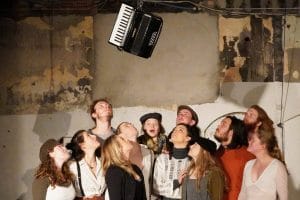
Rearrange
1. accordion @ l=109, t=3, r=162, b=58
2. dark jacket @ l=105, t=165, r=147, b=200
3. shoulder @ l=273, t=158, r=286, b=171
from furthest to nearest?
shoulder @ l=273, t=158, r=286, b=171, dark jacket @ l=105, t=165, r=147, b=200, accordion @ l=109, t=3, r=162, b=58

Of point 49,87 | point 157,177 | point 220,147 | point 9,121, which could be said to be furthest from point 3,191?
point 220,147

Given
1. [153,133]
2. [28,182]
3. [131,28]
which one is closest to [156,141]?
[153,133]

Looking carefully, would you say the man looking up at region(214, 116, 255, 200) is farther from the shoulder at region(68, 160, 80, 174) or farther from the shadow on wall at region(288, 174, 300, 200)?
the shoulder at region(68, 160, 80, 174)

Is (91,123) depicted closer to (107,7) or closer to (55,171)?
(55,171)

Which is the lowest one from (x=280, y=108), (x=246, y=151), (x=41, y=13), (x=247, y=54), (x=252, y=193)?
(x=252, y=193)

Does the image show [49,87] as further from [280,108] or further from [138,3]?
[280,108]

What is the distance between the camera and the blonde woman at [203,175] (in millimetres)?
4113

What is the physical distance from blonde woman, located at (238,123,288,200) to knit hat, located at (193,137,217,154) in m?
0.25

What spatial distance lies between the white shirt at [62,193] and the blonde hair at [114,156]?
0.88 ft

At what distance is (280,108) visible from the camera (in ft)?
13.6

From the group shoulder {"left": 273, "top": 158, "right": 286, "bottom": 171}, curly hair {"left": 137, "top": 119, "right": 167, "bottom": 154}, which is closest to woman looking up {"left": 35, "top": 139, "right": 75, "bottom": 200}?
curly hair {"left": 137, "top": 119, "right": 167, "bottom": 154}

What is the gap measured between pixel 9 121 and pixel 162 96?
1098 millimetres

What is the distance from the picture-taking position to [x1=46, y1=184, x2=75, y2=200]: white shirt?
405cm

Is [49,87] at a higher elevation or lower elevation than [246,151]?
higher
